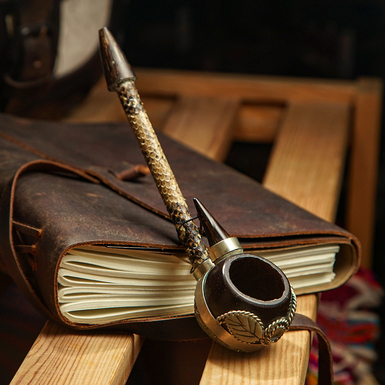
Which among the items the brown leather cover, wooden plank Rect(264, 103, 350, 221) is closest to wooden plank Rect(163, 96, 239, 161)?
wooden plank Rect(264, 103, 350, 221)

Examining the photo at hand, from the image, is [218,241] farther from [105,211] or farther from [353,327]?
[353,327]

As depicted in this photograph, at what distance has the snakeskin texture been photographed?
1.80 ft

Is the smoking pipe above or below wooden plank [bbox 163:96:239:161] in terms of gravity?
above

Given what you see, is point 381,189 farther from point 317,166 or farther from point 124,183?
point 124,183

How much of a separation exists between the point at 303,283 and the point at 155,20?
117 cm

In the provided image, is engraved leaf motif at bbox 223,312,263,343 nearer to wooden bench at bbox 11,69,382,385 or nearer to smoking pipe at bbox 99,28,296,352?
smoking pipe at bbox 99,28,296,352

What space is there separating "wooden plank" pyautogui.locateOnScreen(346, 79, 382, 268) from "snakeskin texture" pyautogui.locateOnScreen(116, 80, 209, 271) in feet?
2.47

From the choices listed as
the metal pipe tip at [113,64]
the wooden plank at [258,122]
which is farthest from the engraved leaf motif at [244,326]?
the wooden plank at [258,122]

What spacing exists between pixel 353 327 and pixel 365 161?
15.5 inches

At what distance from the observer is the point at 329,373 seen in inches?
23.4

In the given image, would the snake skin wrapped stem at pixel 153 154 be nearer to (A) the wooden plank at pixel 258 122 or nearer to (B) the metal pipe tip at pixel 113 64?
(B) the metal pipe tip at pixel 113 64

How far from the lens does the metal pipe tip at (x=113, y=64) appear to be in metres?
0.63

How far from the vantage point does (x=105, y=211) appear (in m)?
0.61

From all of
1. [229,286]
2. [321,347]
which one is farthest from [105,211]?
[321,347]
